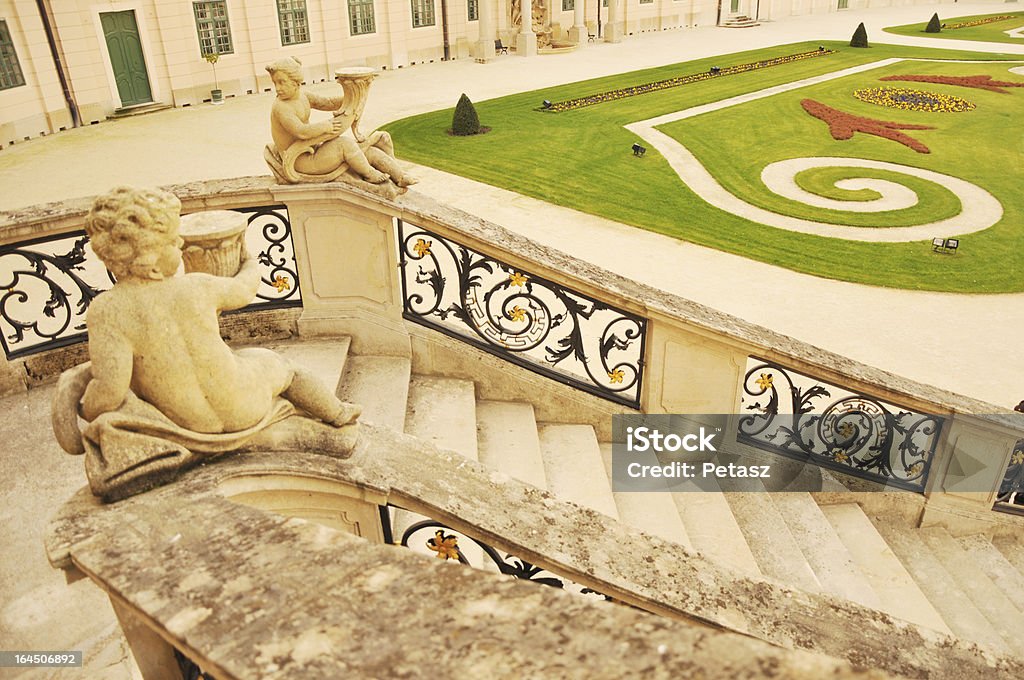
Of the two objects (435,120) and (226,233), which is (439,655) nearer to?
(226,233)

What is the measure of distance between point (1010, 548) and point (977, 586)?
0.77 m

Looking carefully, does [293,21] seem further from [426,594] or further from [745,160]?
[426,594]

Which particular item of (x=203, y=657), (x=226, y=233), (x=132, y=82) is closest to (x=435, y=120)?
(x=132, y=82)

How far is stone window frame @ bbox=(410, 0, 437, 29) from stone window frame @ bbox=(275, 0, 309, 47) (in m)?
5.56

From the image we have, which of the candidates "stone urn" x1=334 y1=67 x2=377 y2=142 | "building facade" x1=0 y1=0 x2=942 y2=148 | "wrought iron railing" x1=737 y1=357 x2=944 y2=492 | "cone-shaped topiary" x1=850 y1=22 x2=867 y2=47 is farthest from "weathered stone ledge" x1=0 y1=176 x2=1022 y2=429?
"cone-shaped topiary" x1=850 y1=22 x2=867 y2=47

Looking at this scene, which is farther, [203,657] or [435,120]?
[435,120]

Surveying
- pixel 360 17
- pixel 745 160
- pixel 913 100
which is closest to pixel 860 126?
pixel 913 100

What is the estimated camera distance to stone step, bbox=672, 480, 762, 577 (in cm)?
572

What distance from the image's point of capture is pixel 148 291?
2811mm

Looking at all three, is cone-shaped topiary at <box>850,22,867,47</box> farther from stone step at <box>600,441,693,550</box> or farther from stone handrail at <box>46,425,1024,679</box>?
stone handrail at <box>46,425,1024,679</box>

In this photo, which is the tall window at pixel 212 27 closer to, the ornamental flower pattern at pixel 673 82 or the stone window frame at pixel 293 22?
the stone window frame at pixel 293 22

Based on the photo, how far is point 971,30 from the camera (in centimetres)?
4478

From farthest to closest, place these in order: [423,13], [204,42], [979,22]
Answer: [979,22] < [423,13] < [204,42]

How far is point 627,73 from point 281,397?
29.6 meters
